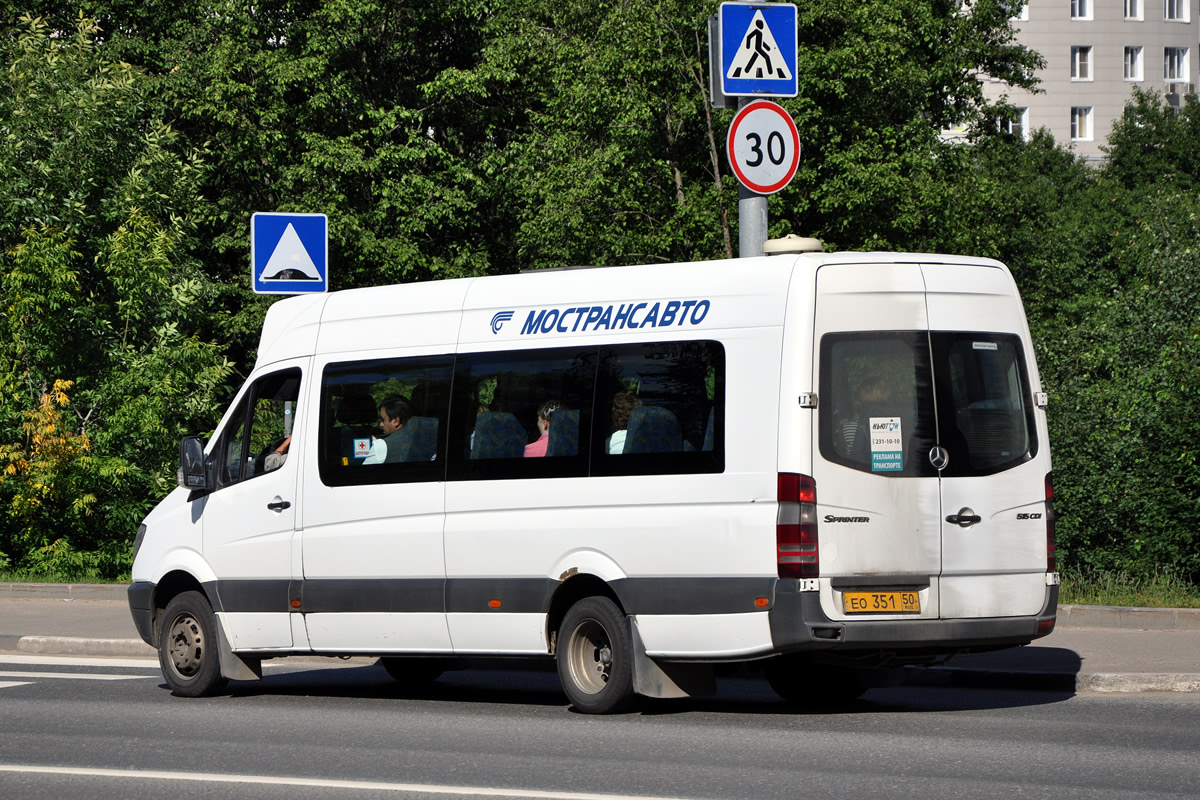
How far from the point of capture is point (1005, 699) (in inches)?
433

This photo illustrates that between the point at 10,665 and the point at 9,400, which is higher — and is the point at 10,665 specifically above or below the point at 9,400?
below

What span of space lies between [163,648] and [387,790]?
16.5 ft

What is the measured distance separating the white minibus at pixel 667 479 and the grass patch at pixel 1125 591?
447cm

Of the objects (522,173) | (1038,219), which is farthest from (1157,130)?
(522,173)

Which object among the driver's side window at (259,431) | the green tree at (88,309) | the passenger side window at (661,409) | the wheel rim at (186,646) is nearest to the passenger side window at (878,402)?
the passenger side window at (661,409)

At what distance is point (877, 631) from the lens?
30.7 feet

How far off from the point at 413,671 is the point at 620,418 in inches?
138

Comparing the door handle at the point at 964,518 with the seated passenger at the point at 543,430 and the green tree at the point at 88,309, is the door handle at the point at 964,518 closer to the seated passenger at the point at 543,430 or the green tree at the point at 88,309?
the seated passenger at the point at 543,430

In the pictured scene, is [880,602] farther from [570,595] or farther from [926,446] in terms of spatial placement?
[570,595]

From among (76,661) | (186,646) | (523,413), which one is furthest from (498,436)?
(76,661)

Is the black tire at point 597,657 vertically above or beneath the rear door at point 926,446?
beneath

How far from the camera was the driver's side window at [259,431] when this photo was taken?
39.2 feet

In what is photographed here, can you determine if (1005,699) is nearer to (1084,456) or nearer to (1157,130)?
(1084,456)

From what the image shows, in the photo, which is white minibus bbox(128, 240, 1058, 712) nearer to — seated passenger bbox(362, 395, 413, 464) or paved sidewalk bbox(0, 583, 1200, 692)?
seated passenger bbox(362, 395, 413, 464)
